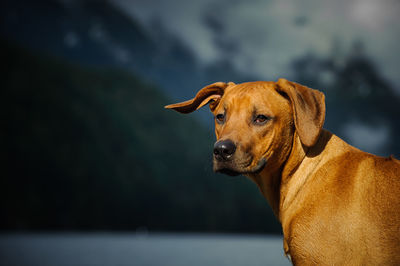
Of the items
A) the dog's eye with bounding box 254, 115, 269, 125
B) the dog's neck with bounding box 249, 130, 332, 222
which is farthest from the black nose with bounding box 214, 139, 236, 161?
the dog's neck with bounding box 249, 130, 332, 222

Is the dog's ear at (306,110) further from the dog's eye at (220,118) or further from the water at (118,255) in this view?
the water at (118,255)

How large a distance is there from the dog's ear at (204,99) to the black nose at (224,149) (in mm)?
1423

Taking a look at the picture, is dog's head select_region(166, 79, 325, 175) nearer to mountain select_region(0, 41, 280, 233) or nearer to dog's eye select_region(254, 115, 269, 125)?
dog's eye select_region(254, 115, 269, 125)

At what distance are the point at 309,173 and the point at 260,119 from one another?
1039 millimetres

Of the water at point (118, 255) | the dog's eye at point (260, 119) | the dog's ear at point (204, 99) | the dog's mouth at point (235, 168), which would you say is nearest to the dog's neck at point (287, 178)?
the dog's mouth at point (235, 168)

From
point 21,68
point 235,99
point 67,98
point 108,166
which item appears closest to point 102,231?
point 108,166

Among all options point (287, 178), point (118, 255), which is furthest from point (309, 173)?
point (118, 255)

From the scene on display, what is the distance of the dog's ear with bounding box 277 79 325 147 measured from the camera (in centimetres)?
569

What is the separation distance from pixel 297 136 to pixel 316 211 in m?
1.27

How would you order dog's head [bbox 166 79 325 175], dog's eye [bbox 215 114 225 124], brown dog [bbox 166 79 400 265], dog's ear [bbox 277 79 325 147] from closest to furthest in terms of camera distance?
brown dog [bbox 166 79 400 265]
dog's ear [bbox 277 79 325 147]
dog's head [bbox 166 79 325 175]
dog's eye [bbox 215 114 225 124]

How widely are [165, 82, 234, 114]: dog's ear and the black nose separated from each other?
142 centimetres

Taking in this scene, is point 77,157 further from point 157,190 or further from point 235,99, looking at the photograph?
point 235,99

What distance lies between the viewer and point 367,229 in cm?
496

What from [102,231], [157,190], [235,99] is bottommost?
[102,231]
